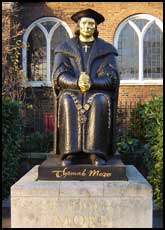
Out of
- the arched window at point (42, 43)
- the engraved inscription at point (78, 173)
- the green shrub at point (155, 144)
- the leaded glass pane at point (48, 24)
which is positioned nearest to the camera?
the engraved inscription at point (78, 173)

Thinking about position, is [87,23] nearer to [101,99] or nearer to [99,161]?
[101,99]

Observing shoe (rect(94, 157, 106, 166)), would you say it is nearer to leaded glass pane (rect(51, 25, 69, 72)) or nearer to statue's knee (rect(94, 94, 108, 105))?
statue's knee (rect(94, 94, 108, 105))

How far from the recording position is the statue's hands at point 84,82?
4.91 metres

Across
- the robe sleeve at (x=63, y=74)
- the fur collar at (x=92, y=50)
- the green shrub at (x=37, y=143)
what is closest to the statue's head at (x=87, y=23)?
the fur collar at (x=92, y=50)

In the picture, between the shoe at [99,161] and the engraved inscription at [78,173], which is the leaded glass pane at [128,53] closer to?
the shoe at [99,161]

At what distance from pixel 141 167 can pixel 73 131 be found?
583cm

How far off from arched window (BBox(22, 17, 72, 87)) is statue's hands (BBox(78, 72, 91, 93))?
402 inches

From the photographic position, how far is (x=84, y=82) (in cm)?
490

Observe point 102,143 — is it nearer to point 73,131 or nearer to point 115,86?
point 73,131

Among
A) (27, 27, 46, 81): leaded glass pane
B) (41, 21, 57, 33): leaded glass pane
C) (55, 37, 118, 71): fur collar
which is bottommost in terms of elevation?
(55, 37, 118, 71): fur collar

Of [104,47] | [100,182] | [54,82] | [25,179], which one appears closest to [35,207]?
[25,179]

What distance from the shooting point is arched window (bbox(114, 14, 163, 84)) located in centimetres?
1503

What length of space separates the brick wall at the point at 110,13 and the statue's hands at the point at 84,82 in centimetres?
975

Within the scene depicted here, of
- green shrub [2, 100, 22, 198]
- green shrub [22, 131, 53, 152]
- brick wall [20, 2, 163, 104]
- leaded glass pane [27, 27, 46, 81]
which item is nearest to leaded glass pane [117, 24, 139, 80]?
brick wall [20, 2, 163, 104]
